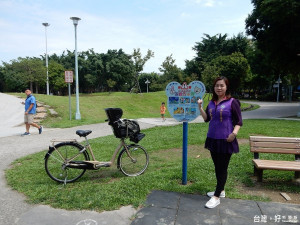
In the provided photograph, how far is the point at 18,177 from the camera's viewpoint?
4.48 meters

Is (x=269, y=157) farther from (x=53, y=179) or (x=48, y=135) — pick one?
(x=48, y=135)

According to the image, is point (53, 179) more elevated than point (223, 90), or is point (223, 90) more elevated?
point (223, 90)

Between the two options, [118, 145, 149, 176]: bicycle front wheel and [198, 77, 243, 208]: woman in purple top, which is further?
[118, 145, 149, 176]: bicycle front wheel

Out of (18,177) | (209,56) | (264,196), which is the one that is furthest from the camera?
(209,56)

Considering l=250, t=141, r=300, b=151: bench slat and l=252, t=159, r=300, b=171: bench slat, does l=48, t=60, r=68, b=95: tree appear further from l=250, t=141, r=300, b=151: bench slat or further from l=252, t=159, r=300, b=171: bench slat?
l=252, t=159, r=300, b=171: bench slat

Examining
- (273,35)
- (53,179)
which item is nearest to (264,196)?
(53,179)

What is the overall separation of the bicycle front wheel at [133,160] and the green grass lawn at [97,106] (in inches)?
278

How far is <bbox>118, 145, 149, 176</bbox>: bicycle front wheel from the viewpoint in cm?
440

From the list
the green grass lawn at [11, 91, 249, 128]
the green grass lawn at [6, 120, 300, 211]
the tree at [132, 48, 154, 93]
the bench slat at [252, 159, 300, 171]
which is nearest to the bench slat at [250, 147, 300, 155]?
the bench slat at [252, 159, 300, 171]

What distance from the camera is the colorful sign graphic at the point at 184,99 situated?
12.4 ft

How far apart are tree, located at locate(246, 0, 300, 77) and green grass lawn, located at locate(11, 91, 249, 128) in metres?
8.71

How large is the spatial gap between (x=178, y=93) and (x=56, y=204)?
253 centimetres

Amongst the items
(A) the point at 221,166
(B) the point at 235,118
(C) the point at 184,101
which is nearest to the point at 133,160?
(C) the point at 184,101

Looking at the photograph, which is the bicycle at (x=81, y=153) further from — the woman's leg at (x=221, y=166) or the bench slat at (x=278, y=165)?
the bench slat at (x=278, y=165)
